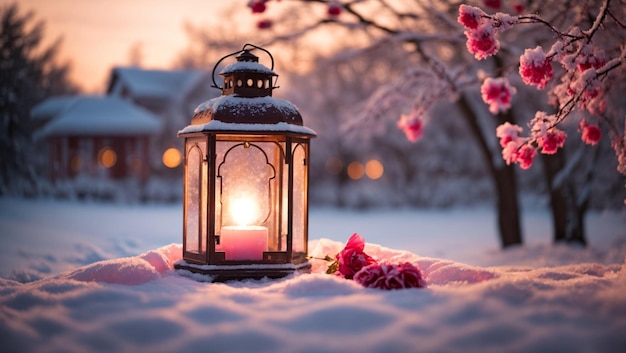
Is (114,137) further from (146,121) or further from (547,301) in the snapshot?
(547,301)

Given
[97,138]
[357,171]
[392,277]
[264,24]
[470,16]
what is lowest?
[392,277]

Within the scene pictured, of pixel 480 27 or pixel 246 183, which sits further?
pixel 246 183

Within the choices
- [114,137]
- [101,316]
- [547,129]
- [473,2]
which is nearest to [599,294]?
[547,129]

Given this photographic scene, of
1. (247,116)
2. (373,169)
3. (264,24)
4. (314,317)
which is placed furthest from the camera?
(373,169)

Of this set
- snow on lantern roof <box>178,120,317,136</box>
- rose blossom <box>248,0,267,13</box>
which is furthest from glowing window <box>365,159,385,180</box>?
snow on lantern roof <box>178,120,317,136</box>

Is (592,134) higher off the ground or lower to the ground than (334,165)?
lower

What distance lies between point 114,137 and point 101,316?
2291cm

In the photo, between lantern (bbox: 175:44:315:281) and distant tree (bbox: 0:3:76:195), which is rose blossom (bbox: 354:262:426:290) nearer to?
lantern (bbox: 175:44:315:281)

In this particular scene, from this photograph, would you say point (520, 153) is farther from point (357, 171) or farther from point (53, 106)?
point (357, 171)

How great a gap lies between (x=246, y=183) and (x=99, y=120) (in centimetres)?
2139

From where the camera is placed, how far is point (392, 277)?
364 cm

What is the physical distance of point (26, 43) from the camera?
1948 centimetres

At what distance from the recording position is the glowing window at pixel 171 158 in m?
28.1

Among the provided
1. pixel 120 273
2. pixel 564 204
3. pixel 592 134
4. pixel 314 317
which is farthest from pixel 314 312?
pixel 564 204
